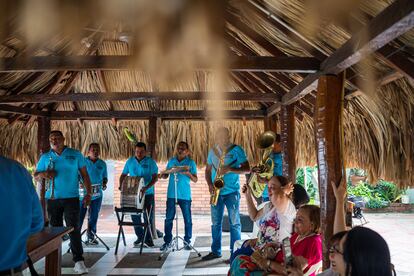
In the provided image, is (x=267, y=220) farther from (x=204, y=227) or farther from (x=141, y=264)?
(x=204, y=227)

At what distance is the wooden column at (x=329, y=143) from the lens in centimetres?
285

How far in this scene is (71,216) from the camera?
4172mm

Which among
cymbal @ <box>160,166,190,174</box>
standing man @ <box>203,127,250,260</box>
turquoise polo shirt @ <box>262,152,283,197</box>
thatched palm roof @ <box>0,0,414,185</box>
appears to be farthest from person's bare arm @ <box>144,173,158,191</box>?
turquoise polo shirt @ <box>262,152,283,197</box>

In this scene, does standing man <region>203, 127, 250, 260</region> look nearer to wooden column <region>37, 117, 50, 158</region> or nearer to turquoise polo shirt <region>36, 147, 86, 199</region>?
turquoise polo shirt <region>36, 147, 86, 199</region>

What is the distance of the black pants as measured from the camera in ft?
13.6

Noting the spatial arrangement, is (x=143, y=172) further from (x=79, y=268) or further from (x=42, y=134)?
(x=42, y=134)

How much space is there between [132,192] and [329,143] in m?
2.96

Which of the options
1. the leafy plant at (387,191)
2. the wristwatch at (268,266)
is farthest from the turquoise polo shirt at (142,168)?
the leafy plant at (387,191)

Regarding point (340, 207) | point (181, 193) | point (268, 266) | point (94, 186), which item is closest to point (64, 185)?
point (94, 186)

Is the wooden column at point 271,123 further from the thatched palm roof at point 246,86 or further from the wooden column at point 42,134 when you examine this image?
the wooden column at point 42,134

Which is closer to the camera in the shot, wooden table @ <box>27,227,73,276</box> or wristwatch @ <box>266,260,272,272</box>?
wristwatch @ <box>266,260,272,272</box>

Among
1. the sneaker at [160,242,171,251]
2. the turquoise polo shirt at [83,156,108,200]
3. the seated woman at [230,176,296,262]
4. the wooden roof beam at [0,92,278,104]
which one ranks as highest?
the wooden roof beam at [0,92,278,104]

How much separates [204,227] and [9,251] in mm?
5573

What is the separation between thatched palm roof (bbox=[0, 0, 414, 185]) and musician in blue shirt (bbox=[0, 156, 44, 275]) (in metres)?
0.77
